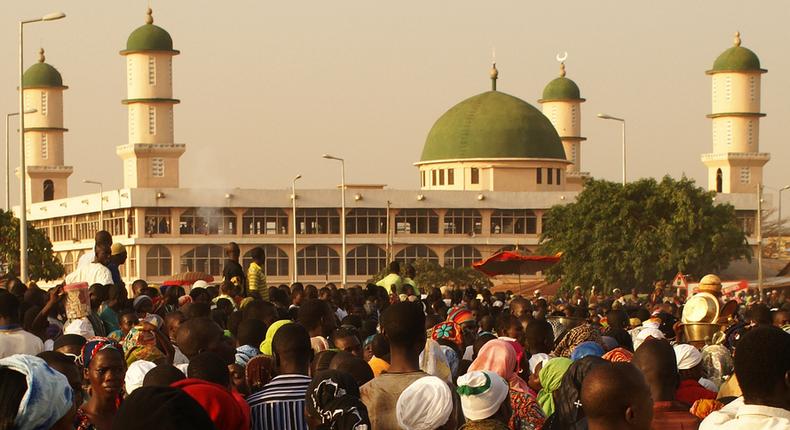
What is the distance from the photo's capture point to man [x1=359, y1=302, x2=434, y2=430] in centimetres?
640

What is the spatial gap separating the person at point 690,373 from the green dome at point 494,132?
71171mm

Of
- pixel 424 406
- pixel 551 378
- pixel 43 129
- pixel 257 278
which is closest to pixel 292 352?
pixel 424 406

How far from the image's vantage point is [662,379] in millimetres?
6574

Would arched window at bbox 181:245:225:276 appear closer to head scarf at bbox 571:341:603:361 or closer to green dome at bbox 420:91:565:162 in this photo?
green dome at bbox 420:91:565:162

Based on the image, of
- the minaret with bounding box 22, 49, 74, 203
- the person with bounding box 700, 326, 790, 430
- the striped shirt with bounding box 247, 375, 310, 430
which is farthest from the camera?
the minaret with bounding box 22, 49, 74, 203

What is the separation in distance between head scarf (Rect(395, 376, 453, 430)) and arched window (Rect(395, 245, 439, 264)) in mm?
68068

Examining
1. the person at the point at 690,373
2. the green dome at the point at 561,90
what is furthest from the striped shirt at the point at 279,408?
the green dome at the point at 561,90

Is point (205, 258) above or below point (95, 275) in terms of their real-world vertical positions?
below

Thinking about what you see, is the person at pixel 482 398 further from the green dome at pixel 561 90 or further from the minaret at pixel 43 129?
the green dome at pixel 561 90

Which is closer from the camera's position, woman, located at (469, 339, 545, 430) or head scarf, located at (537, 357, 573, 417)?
woman, located at (469, 339, 545, 430)

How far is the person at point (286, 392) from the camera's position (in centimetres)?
614

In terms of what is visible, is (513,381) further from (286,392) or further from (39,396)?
(39,396)

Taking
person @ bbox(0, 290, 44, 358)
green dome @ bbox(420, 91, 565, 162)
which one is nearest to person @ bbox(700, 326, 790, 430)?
person @ bbox(0, 290, 44, 358)

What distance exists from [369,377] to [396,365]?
636 mm
